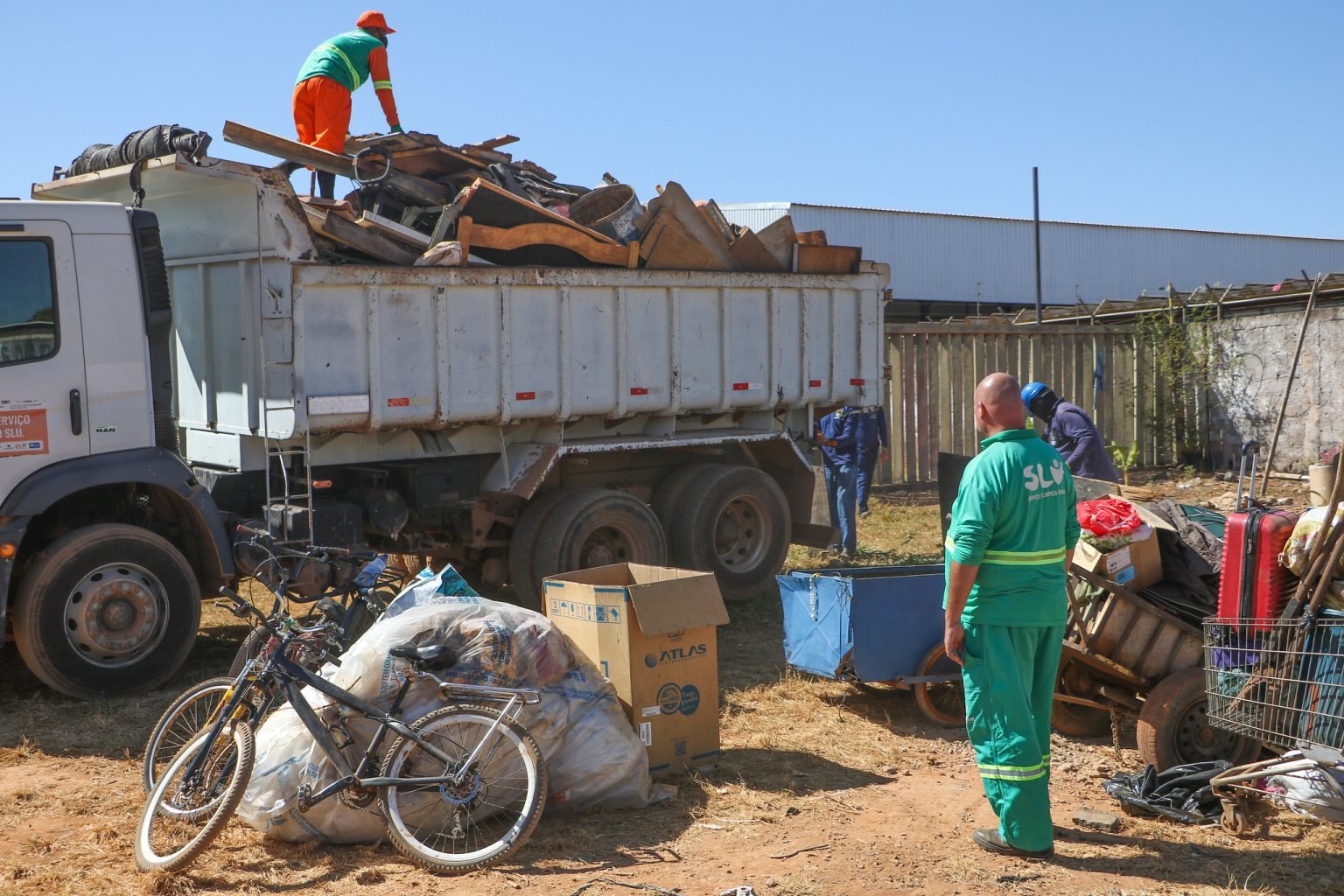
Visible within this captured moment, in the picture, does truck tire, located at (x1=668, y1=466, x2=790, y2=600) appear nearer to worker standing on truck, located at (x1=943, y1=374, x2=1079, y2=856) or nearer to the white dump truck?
the white dump truck

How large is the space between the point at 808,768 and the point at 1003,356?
458 inches

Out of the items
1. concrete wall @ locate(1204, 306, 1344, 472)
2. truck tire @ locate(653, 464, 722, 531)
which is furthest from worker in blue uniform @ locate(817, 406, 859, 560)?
concrete wall @ locate(1204, 306, 1344, 472)

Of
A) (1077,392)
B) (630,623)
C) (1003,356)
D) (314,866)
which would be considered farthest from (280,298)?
(1077,392)

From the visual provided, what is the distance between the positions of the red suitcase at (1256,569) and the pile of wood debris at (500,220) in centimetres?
453

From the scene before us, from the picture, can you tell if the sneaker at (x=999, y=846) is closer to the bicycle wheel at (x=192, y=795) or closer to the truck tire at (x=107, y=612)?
the bicycle wheel at (x=192, y=795)

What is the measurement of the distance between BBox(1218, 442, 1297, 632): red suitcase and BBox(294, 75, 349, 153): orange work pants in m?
6.38

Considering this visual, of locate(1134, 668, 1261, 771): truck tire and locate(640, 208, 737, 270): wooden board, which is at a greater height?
locate(640, 208, 737, 270): wooden board

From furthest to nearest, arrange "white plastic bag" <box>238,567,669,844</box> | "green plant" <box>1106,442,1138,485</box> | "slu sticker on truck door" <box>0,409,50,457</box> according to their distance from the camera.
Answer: "green plant" <box>1106,442,1138,485</box> < "slu sticker on truck door" <box>0,409,50,457</box> < "white plastic bag" <box>238,567,669,844</box>

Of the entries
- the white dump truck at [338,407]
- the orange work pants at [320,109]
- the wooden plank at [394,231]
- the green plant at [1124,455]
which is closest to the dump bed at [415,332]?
the white dump truck at [338,407]

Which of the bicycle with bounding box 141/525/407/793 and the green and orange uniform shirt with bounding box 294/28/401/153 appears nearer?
the bicycle with bounding box 141/525/407/793

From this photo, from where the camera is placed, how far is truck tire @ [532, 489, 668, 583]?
318 inches

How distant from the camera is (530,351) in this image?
312 inches

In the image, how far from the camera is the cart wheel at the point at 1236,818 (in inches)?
189

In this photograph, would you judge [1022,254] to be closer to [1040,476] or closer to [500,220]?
[500,220]
